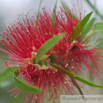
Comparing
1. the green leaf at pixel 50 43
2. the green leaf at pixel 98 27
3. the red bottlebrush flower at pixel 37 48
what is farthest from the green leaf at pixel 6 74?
the green leaf at pixel 98 27

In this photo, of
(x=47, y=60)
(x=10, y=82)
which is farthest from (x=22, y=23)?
(x=10, y=82)

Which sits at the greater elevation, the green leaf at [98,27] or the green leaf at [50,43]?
the green leaf at [50,43]

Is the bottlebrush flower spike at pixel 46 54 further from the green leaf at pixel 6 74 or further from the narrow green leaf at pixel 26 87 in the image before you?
the narrow green leaf at pixel 26 87

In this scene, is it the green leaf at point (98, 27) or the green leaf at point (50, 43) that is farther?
the green leaf at point (98, 27)

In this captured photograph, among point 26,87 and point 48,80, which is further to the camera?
point 48,80

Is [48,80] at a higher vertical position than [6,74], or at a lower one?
lower

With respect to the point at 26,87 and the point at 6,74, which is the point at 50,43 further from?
the point at 6,74

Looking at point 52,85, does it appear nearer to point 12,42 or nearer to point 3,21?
point 12,42

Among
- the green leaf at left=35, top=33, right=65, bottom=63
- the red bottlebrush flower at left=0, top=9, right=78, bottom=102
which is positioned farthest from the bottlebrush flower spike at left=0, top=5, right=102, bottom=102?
the green leaf at left=35, top=33, right=65, bottom=63

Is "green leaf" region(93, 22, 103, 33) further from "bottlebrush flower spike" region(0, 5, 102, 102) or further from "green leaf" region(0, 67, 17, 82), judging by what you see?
"green leaf" region(0, 67, 17, 82)

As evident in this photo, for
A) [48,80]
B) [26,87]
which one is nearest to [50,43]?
[26,87]
